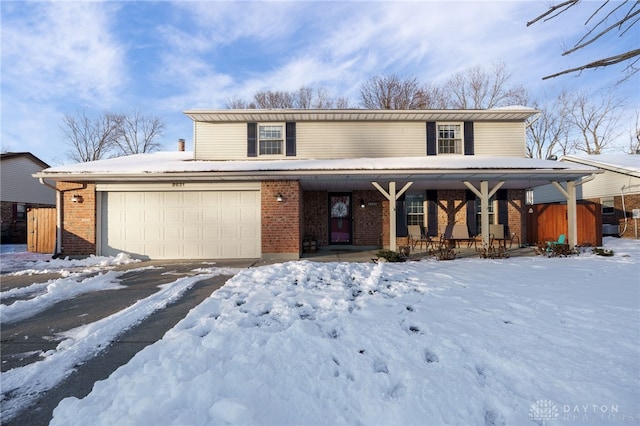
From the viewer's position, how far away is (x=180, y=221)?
8875mm

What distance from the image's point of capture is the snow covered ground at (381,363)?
1.88 m

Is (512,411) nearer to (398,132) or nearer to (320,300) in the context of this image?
(320,300)

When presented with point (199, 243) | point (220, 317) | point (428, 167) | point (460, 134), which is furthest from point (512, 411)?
point (460, 134)

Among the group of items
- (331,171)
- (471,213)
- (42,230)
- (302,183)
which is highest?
(331,171)

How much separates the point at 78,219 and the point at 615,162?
964 inches

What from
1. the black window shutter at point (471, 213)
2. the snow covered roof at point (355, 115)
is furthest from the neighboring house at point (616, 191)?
the black window shutter at point (471, 213)

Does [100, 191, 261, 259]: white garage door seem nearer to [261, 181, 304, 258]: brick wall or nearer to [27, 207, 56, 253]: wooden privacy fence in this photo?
[261, 181, 304, 258]: brick wall

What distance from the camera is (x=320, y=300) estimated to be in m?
4.07

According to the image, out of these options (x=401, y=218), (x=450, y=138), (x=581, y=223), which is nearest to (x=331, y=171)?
(x=401, y=218)

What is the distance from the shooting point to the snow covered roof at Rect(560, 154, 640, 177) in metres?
13.6

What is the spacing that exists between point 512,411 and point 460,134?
1076 centimetres

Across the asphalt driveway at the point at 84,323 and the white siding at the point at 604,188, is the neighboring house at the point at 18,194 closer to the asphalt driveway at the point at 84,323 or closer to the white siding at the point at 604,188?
the asphalt driveway at the point at 84,323

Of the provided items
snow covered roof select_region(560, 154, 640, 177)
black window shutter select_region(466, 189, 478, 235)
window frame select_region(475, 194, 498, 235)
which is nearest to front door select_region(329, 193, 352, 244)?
black window shutter select_region(466, 189, 478, 235)

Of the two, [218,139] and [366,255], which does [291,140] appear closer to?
[218,139]
